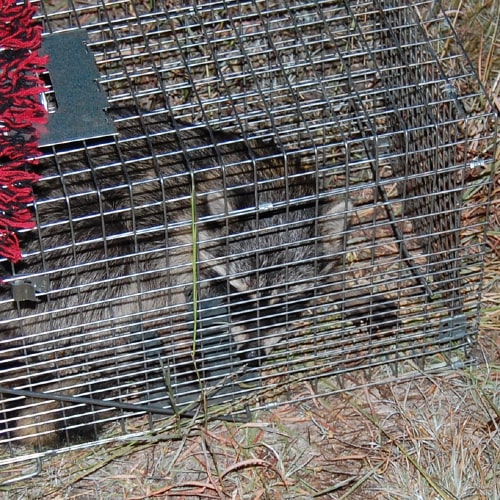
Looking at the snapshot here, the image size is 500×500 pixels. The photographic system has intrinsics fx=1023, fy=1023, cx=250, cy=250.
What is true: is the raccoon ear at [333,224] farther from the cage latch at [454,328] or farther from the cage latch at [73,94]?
the cage latch at [73,94]

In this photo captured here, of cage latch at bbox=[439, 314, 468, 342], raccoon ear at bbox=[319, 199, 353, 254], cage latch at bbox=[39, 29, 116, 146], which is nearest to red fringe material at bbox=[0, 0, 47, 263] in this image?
cage latch at bbox=[39, 29, 116, 146]

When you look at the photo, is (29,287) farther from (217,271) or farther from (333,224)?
(333,224)

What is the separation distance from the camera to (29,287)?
330cm

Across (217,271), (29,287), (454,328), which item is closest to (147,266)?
(217,271)

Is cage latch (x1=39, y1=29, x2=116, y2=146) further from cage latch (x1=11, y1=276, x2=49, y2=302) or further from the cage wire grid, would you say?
cage latch (x1=11, y1=276, x2=49, y2=302)

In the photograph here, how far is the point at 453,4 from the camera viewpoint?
5176mm

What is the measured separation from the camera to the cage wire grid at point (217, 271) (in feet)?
11.6

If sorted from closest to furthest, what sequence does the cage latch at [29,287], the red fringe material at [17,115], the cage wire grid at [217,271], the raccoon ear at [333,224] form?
the red fringe material at [17,115] < the cage latch at [29,287] < the cage wire grid at [217,271] < the raccoon ear at [333,224]

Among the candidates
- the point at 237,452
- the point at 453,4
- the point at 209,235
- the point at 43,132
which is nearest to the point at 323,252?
the point at 209,235

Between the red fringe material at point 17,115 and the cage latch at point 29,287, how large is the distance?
148 mm

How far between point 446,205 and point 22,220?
1.69 meters

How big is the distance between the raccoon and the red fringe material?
22 centimetres

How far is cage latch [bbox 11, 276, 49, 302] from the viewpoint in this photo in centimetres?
329

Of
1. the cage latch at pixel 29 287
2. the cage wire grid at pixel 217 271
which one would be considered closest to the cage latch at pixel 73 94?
the cage wire grid at pixel 217 271
